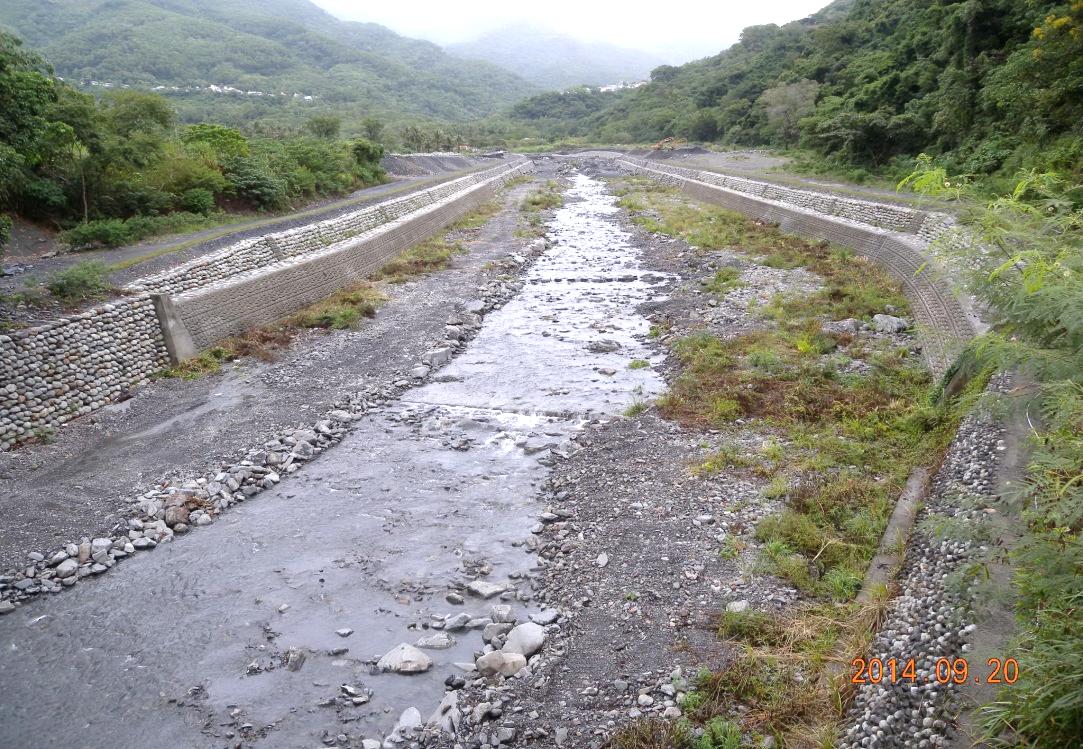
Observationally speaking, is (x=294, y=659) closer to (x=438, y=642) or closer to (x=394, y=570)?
(x=438, y=642)

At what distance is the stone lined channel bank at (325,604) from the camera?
19.5ft

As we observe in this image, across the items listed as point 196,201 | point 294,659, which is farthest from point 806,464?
point 196,201

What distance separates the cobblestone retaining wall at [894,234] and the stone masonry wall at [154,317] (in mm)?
12798

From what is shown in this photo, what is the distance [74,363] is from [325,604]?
7.53m

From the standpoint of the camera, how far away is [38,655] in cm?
667

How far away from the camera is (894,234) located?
63.0 ft

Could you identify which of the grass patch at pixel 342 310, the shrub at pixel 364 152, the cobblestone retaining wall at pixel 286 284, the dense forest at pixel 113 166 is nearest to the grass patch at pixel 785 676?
the cobblestone retaining wall at pixel 286 284

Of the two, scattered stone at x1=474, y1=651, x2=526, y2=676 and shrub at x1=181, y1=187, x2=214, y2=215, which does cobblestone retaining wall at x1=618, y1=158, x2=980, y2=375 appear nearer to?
scattered stone at x1=474, y1=651, x2=526, y2=676

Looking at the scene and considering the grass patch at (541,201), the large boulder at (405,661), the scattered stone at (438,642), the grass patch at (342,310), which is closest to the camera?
the large boulder at (405,661)

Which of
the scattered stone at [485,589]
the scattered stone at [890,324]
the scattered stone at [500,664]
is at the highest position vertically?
the scattered stone at [890,324]

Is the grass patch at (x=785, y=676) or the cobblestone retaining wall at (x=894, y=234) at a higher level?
the cobblestone retaining wall at (x=894, y=234)

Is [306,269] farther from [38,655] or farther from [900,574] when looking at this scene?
[900,574]

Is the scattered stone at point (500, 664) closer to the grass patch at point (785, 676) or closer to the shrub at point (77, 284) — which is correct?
the grass patch at point (785, 676)

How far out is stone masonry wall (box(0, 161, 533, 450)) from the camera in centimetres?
1083
